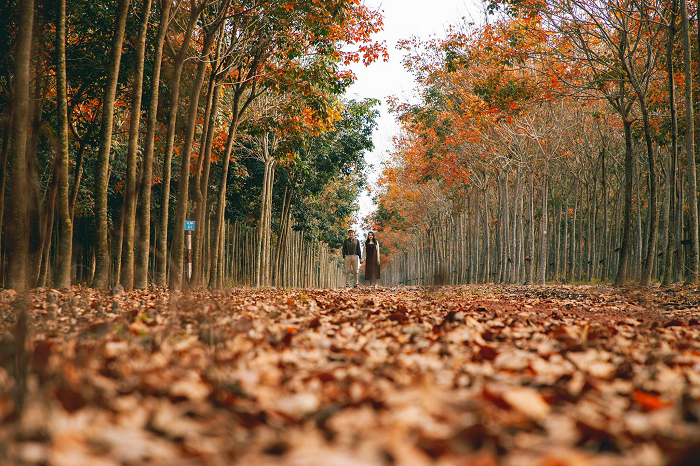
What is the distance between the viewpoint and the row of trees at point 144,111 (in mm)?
8320

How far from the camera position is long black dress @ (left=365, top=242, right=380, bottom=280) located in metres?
19.0

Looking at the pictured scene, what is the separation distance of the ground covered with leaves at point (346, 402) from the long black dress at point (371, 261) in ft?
50.4

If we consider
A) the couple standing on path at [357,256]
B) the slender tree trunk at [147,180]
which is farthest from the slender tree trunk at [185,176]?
the couple standing on path at [357,256]

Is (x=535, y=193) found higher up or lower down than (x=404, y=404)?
higher up

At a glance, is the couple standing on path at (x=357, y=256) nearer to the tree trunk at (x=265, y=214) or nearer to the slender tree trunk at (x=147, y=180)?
the tree trunk at (x=265, y=214)

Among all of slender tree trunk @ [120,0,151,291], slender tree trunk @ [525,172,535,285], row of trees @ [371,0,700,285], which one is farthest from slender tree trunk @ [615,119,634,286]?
slender tree trunk @ [120,0,151,291]

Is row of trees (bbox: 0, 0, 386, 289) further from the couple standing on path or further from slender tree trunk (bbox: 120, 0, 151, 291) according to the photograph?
the couple standing on path

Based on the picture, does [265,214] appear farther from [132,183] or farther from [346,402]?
[346,402]

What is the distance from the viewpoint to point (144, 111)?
13578 millimetres

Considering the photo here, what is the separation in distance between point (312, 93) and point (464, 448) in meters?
13.7

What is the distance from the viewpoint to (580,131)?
24.4 m

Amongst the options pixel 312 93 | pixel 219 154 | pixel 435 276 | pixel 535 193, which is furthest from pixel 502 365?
pixel 535 193

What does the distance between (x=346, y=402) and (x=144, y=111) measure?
13.1 metres

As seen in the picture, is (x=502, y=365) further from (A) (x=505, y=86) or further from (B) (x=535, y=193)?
(B) (x=535, y=193)
